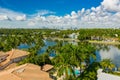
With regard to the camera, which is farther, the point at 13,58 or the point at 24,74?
the point at 13,58

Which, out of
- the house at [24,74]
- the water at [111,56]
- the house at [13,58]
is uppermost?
the house at [24,74]

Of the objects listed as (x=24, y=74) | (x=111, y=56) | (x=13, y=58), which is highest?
(x=24, y=74)

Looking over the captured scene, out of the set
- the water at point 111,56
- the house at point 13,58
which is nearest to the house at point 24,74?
the house at point 13,58

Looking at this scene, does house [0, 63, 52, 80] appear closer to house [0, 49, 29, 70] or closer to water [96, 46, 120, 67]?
house [0, 49, 29, 70]

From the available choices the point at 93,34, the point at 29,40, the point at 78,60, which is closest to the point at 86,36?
the point at 93,34

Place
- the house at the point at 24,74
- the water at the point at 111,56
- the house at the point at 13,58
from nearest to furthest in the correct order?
1. the house at the point at 24,74
2. the house at the point at 13,58
3. the water at the point at 111,56

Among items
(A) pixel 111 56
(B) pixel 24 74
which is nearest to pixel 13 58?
(B) pixel 24 74

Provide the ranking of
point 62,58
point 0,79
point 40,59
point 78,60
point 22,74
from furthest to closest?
point 40,59 → point 78,60 → point 62,58 → point 22,74 → point 0,79

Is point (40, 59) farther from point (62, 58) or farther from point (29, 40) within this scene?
point (29, 40)

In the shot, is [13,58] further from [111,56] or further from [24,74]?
[111,56]

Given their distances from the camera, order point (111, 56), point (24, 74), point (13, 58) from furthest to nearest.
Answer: point (111, 56)
point (13, 58)
point (24, 74)

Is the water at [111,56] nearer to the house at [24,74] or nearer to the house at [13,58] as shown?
the house at [13,58]
